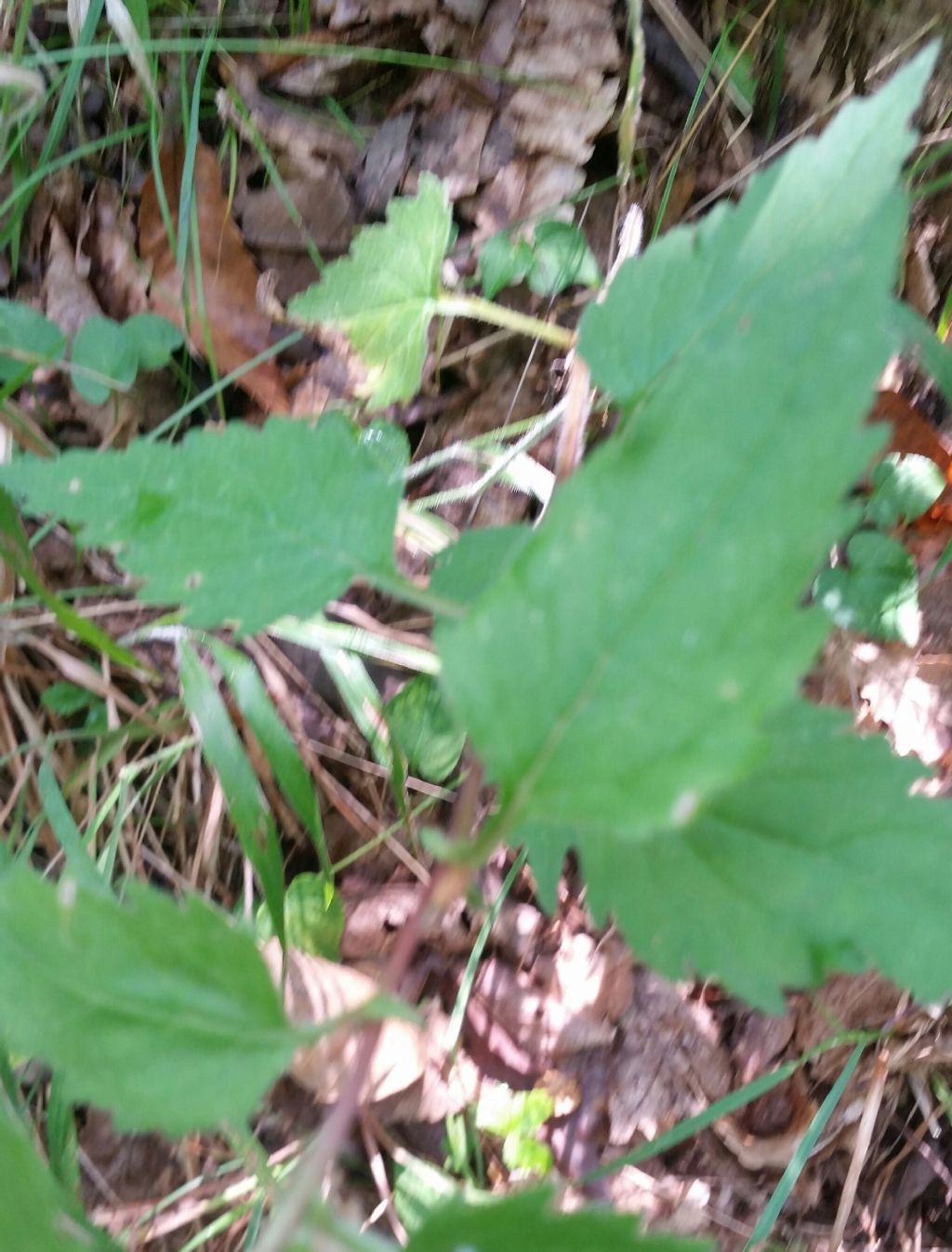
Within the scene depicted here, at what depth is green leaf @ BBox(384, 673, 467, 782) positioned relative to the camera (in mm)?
1232

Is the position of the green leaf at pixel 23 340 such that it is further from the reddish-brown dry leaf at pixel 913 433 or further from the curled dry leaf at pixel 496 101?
the reddish-brown dry leaf at pixel 913 433

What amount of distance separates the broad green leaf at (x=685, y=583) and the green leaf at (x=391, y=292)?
738mm

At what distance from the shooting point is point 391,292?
1.19 metres

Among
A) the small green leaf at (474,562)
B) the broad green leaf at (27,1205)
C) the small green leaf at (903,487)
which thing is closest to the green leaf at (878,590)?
the small green leaf at (903,487)

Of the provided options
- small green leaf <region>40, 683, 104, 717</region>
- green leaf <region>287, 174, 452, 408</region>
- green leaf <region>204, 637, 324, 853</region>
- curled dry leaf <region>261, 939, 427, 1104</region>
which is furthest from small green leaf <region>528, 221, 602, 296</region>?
curled dry leaf <region>261, 939, 427, 1104</region>

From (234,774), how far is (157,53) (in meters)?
1.10

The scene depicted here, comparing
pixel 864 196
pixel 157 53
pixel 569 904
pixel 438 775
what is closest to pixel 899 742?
pixel 569 904

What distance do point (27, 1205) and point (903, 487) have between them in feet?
4.13

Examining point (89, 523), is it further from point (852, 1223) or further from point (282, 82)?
point (852, 1223)

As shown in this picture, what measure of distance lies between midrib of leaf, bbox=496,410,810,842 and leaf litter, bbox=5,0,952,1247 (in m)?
0.81

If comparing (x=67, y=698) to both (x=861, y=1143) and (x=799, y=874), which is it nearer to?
(x=799, y=874)

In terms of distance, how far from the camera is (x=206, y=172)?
4.54ft

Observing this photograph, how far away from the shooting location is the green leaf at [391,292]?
3.80ft

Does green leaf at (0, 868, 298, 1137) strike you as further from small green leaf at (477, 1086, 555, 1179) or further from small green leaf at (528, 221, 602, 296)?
small green leaf at (528, 221, 602, 296)
